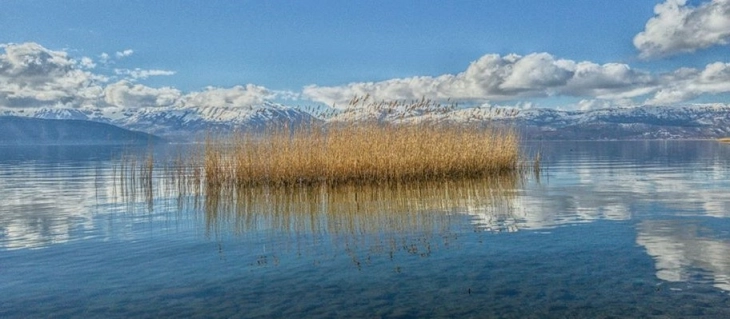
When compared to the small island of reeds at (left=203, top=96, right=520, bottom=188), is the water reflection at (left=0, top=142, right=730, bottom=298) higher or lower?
lower

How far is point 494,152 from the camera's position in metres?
31.4

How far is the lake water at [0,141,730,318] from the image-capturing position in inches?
315

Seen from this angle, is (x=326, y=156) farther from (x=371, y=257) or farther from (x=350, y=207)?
(x=371, y=257)

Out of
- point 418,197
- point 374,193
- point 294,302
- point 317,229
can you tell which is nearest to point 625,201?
point 418,197

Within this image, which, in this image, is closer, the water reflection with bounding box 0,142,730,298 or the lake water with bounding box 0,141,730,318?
the lake water with bounding box 0,141,730,318

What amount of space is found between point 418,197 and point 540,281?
11116 mm

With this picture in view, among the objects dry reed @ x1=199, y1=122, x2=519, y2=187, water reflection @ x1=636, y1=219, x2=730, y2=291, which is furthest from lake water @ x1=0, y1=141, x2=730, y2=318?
dry reed @ x1=199, y1=122, x2=519, y2=187

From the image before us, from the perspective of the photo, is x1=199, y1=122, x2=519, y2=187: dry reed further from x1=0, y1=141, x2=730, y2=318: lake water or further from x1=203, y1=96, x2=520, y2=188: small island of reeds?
x1=0, y1=141, x2=730, y2=318: lake water

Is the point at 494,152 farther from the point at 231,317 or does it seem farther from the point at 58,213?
the point at 231,317

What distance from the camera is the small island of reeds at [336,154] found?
2375 cm

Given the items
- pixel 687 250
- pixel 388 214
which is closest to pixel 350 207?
pixel 388 214

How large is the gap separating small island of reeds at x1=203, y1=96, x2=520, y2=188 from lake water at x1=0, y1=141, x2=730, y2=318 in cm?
312

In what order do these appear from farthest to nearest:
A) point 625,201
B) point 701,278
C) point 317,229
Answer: point 625,201
point 317,229
point 701,278

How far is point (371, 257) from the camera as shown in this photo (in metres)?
10.9
